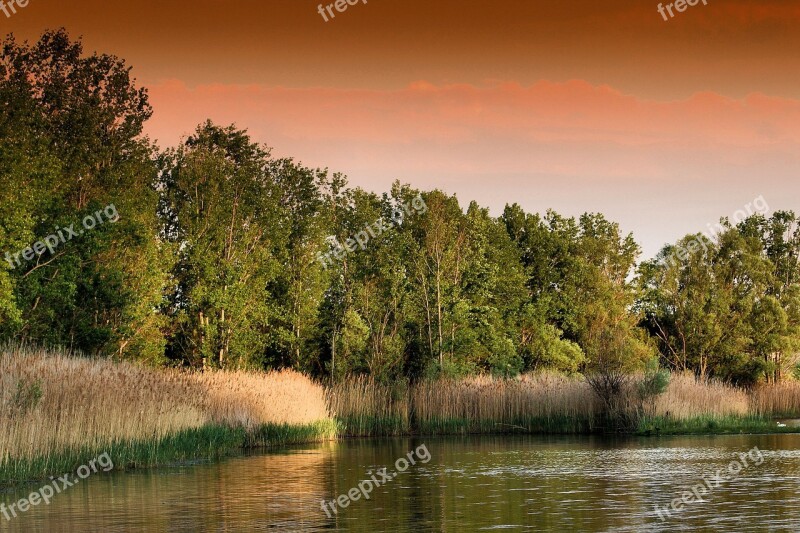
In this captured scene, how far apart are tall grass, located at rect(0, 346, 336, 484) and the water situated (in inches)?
38.2

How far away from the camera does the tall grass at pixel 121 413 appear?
21.7 meters

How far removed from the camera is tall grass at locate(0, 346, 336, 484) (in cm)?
2166

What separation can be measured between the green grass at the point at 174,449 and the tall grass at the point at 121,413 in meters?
0.03

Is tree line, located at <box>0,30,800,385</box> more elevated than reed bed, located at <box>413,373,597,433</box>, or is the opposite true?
tree line, located at <box>0,30,800,385</box>

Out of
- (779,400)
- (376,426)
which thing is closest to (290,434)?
(376,426)

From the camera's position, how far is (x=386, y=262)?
60.4 meters

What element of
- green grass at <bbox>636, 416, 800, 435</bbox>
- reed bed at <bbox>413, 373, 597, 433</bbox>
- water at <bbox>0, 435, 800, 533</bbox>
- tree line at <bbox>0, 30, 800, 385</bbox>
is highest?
tree line at <bbox>0, 30, 800, 385</bbox>

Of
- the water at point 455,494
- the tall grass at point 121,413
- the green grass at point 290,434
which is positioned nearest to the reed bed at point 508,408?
the green grass at point 290,434

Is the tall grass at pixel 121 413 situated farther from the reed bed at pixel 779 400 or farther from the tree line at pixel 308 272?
the reed bed at pixel 779 400

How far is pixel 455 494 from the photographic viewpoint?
19359mm

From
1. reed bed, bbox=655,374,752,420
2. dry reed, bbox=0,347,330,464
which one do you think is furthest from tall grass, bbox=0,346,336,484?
reed bed, bbox=655,374,752,420

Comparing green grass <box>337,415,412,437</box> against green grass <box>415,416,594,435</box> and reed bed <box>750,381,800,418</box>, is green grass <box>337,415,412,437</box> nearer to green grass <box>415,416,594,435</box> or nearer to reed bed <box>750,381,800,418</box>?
green grass <box>415,416,594,435</box>

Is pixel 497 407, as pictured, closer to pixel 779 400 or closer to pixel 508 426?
pixel 508 426

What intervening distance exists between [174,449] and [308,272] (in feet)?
100
